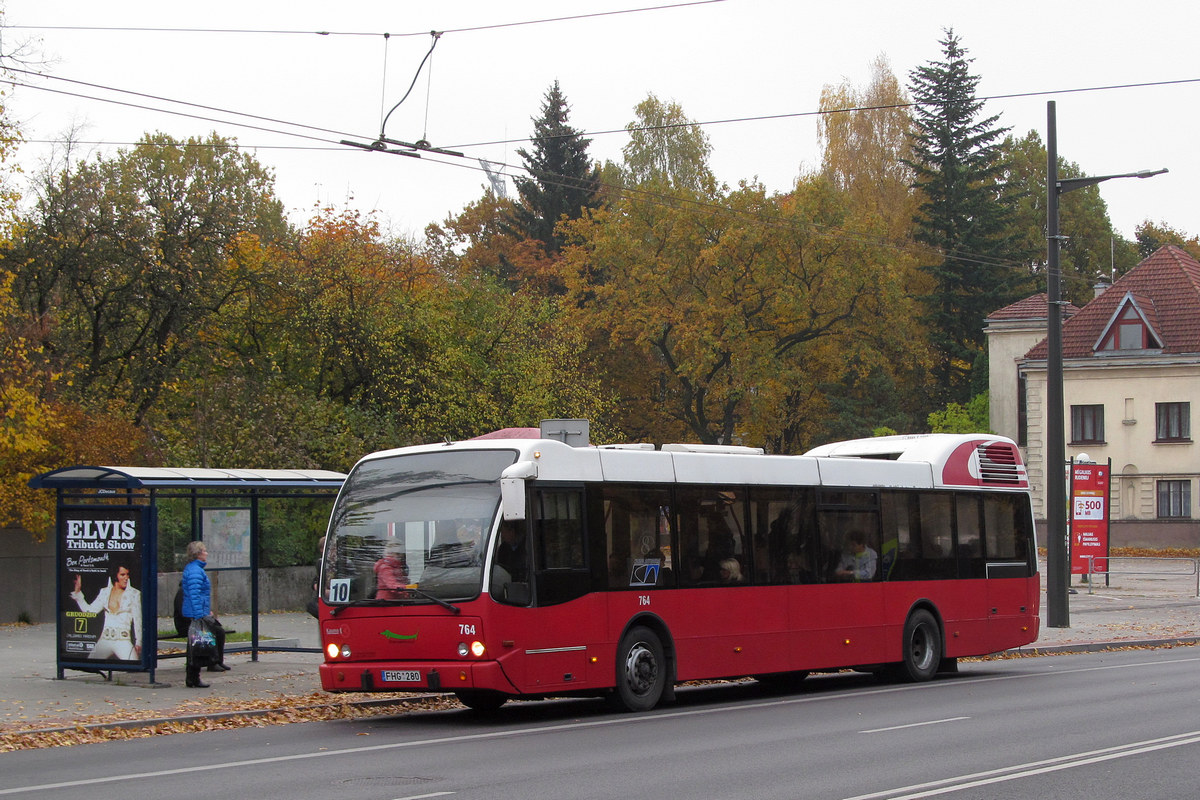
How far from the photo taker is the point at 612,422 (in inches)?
2435

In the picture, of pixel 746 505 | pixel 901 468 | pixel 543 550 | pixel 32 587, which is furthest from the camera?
pixel 32 587

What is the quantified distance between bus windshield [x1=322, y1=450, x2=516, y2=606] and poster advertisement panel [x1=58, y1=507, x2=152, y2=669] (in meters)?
2.97

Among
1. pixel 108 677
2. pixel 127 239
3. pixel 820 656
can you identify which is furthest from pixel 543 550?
pixel 127 239

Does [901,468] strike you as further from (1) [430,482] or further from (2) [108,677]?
(2) [108,677]

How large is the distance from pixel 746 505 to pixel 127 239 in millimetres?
20593

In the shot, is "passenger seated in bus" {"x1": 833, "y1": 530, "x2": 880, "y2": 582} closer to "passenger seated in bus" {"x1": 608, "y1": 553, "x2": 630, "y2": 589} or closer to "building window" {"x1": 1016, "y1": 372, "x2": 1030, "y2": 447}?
"passenger seated in bus" {"x1": 608, "y1": 553, "x2": 630, "y2": 589}

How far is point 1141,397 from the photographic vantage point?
64.1 metres

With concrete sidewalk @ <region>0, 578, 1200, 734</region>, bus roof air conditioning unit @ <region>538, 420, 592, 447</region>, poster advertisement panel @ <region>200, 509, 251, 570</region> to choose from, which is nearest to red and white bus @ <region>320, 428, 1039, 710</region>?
bus roof air conditioning unit @ <region>538, 420, 592, 447</region>

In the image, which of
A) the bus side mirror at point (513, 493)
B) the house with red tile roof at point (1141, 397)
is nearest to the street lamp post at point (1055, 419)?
the bus side mirror at point (513, 493)

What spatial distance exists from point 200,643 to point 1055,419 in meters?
16.5

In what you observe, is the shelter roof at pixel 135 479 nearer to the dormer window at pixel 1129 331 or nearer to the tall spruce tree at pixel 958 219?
the dormer window at pixel 1129 331

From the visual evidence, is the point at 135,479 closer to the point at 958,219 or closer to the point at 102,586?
the point at 102,586

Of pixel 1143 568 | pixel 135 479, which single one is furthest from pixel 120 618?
pixel 1143 568

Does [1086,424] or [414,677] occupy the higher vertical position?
[1086,424]
